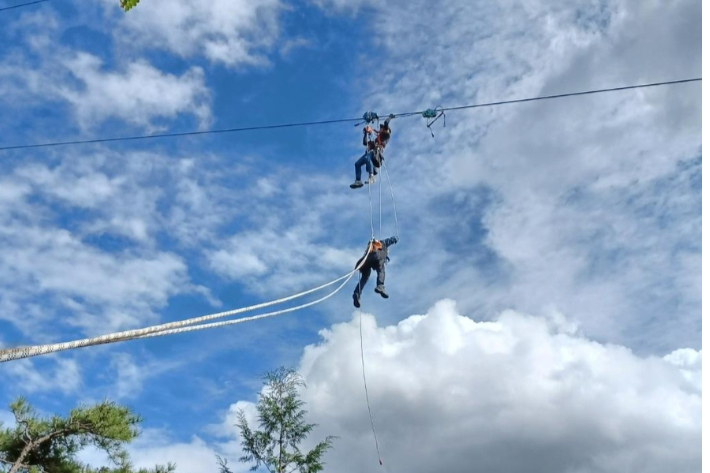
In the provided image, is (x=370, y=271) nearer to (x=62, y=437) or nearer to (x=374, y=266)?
(x=374, y=266)

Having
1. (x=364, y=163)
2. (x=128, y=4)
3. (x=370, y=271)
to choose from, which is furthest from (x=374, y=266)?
(x=128, y=4)

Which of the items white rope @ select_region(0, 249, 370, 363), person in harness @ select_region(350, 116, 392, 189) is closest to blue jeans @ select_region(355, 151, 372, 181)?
person in harness @ select_region(350, 116, 392, 189)

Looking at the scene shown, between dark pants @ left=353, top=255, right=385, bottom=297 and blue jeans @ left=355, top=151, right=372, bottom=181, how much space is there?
1.47 metres

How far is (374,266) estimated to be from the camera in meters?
11.4

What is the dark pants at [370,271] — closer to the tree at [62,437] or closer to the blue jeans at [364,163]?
the blue jeans at [364,163]

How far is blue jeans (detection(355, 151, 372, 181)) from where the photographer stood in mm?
11875

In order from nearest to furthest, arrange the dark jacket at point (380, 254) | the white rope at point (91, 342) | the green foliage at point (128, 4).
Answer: the white rope at point (91, 342)
the green foliage at point (128, 4)
the dark jacket at point (380, 254)

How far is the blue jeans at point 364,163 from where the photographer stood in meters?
11.9

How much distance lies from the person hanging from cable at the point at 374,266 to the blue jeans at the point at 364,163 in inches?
47.2

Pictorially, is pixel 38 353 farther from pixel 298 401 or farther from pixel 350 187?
pixel 298 401

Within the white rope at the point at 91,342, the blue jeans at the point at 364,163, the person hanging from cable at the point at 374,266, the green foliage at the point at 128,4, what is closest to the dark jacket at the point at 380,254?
the person hanging from cable at the point at 374,266

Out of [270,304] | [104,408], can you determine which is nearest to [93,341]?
[270,304]

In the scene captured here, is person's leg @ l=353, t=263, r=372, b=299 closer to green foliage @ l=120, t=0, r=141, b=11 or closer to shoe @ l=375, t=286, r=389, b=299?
shoe @ l=375, t=286, r=389, b=299

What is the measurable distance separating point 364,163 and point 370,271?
1.83 meters
